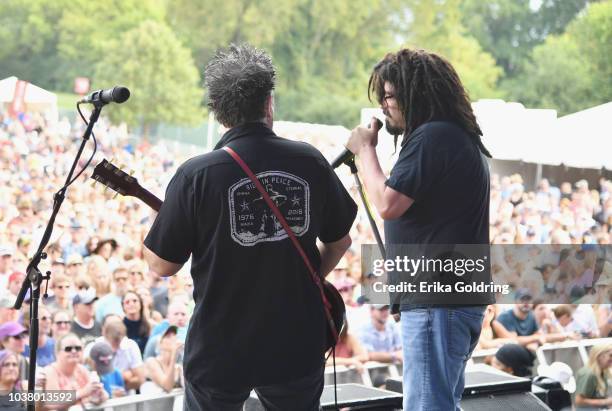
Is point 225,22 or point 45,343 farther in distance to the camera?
point 225,22

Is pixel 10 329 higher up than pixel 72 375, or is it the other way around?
pixel 10 329

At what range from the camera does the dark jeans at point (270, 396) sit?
1.85 meters

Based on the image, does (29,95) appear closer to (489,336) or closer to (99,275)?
(99,275)

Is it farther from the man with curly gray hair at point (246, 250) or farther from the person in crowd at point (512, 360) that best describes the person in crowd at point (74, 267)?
the man with curly gray hair at point (246, 250)

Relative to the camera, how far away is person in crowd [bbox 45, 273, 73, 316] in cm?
462

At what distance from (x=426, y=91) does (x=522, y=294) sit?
3.86 meters

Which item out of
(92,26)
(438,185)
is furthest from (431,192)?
(92,26)

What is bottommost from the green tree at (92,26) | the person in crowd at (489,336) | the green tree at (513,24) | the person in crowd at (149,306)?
the person in crowd at (489,336)

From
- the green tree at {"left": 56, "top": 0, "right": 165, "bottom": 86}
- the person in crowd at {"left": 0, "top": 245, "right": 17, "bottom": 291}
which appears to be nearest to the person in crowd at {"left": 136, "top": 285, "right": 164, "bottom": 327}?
the person in crowd at {"left": 0, "top": 245, "right": 17, "bottom": 291}

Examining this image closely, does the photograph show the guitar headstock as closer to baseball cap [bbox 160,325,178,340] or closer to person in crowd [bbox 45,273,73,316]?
baseball cap [bbox 160,325,178,340]

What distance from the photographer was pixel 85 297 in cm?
466

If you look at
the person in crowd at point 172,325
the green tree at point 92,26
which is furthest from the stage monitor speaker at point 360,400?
the green tree at point 92,26

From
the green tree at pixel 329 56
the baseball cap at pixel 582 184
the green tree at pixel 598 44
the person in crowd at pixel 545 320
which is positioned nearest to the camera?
the person in crowd at pixel 545 320

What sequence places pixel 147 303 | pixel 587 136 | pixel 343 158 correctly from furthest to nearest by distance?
1. pixel 587 136
2. pixel 147 303
3. pixel 343 158
